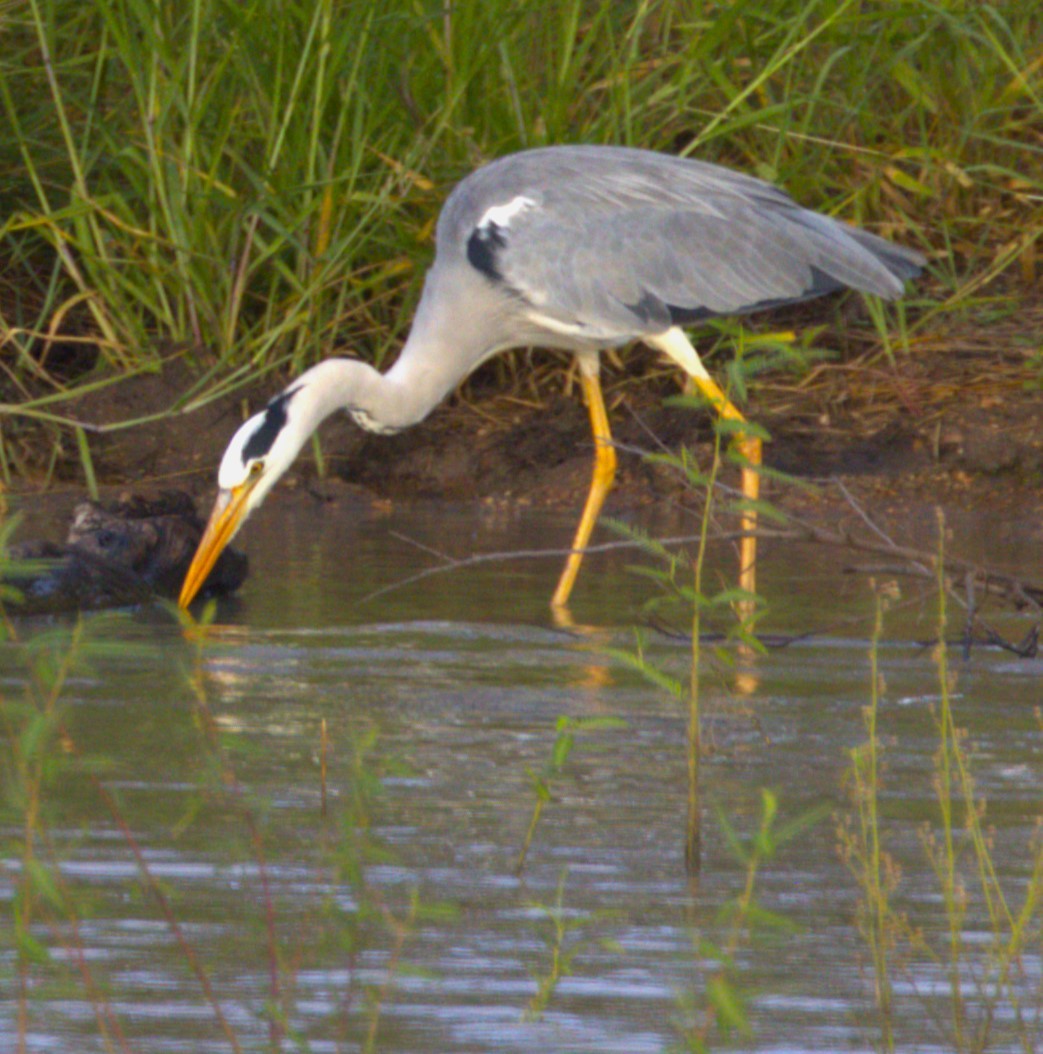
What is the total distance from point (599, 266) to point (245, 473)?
1.65 meters

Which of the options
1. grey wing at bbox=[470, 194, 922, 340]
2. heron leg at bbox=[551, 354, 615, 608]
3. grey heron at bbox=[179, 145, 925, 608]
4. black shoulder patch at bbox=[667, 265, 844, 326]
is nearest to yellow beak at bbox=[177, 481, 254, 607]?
grey heron at bbox=[179, 145, 925, 608]

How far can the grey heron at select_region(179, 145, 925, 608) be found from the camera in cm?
714

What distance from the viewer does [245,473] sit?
622cm

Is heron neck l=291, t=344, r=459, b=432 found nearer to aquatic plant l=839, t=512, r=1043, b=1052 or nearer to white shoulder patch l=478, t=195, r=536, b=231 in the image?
white shoulder patch l=478, t=195, r=536, b=231

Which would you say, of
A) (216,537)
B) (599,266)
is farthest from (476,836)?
(599,266)

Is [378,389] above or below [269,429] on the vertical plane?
below

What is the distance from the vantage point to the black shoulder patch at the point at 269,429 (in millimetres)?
6254

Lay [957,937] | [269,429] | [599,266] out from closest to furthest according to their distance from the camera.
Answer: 1. [957,937]
2. [269,429]
3. [599,266]

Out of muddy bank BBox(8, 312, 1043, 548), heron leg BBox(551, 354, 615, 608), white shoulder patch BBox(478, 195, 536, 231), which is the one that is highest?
white shoulder patch BBox(478, 195, 536, 231)

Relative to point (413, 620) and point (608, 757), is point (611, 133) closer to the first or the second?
point (413, 620)

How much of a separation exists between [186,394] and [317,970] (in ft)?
17.5

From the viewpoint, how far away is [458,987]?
2779 mm

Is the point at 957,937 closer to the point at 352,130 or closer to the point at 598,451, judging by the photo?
the point at 598,451

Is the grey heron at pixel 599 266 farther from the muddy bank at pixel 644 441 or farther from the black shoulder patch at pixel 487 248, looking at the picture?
the muddy bank at pixel 644 441
